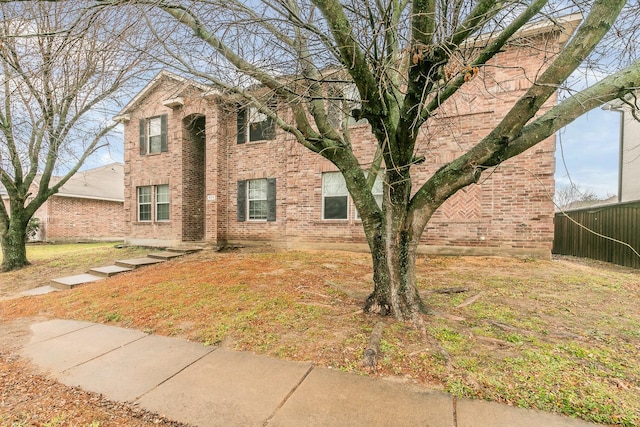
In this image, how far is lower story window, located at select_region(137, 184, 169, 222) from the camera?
1255cm

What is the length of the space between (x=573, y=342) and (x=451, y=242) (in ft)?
18.5

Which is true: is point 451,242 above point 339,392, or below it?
above

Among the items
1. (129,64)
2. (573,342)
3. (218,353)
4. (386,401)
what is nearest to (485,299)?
(573,342)

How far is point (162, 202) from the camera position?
1260 cm

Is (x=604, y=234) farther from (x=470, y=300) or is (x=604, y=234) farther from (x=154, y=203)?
(x=154, y=203)

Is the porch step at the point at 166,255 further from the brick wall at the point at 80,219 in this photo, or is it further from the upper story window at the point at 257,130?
the brick wall at the point at 80,219

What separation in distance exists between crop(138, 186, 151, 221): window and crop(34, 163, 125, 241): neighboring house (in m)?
8.67

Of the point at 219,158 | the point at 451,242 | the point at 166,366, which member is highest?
the point at 219,158

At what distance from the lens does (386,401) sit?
92.7 inches

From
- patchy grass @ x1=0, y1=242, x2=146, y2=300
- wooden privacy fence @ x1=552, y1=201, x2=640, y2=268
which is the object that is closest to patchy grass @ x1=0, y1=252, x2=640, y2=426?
wooden privacy fence @ x1=552, y1=201, x2=640, y2=268

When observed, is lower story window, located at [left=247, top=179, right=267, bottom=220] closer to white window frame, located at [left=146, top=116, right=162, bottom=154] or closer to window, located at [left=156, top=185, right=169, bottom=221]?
window, located at [left=156, top=185, right=169, bottom=221]

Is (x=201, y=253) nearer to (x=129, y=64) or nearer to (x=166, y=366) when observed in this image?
(x=129, y=64)

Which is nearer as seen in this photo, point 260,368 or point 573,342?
point 260,368

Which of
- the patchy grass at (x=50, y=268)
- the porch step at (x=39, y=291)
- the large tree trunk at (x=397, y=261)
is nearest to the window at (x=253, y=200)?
the patchy grass at (x=50, y=268)
